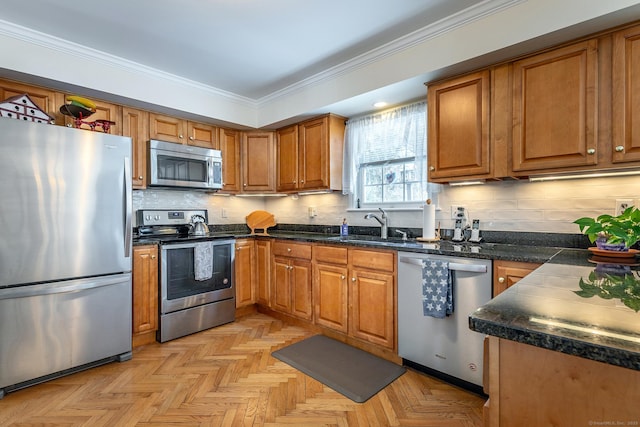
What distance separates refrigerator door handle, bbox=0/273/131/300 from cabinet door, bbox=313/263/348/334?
1.61m

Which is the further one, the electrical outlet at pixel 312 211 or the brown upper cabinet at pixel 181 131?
the electrical outlet at pixel 312 211

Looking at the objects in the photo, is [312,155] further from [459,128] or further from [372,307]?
[372,307]

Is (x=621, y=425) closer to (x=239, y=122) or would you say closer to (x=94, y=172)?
(x=94, y=172)

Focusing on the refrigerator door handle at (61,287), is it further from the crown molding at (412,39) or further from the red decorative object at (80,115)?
the crown molding at (412,39)

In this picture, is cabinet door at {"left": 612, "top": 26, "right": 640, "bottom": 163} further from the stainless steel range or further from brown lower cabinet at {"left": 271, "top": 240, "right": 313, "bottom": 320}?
the stainless steel range

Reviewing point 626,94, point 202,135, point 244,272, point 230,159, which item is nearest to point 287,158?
point 230,159

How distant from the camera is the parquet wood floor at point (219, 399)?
186 centimetres

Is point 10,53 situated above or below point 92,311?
above

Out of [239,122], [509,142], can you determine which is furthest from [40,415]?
[509,142]

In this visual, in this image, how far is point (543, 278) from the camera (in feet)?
3.89

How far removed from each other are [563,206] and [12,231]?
3.67m

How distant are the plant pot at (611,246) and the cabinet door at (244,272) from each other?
3014 mm

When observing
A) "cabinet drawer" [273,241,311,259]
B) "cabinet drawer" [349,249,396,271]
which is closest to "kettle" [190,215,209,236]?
"cabinet drawer" [273,241,311,259]

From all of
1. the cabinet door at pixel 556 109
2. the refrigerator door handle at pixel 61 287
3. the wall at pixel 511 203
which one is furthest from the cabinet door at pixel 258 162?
the cabinet door at pixel 556 109
